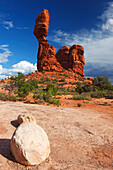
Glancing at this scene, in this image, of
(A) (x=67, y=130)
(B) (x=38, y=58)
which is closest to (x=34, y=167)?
(A) (x=67, y=130)

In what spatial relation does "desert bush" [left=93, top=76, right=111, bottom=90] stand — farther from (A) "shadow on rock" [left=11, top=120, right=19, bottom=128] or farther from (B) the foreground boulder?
(B) the foreground boulder

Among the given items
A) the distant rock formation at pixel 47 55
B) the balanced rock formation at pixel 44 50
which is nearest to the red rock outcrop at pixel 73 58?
the distant rock formation at pixel 47 55

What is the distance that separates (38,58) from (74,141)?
39449mm

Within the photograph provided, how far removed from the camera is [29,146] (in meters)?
2.61

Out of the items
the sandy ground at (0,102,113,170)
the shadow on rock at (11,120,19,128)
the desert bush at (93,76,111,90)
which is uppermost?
the desert bush at (93,76,111,90)

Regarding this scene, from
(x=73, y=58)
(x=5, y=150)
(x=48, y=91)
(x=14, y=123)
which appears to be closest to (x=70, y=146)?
(x=5, y=150)

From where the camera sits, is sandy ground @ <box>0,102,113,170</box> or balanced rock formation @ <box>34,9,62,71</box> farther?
balanced rock formation @ <box>34,9,62,71</box>

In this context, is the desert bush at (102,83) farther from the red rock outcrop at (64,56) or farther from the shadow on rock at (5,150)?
the shadow on rock at (5,150)

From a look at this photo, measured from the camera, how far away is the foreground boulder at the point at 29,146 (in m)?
2.59

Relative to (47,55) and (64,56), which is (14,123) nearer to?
(47,55)

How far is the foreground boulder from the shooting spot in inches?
102

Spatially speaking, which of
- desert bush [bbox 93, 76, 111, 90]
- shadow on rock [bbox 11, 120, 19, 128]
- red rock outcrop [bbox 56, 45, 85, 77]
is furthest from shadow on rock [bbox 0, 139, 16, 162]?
red rock outcrop [bbox 56, 45, 85, 77]

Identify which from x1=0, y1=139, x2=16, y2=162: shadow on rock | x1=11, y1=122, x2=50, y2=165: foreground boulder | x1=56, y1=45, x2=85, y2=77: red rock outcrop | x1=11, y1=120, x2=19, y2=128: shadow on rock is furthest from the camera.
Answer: x1=56, y1=45, x2=85, y2=77: red rock outcrop

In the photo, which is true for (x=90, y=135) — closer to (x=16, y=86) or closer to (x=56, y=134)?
(x=56, y=134)
